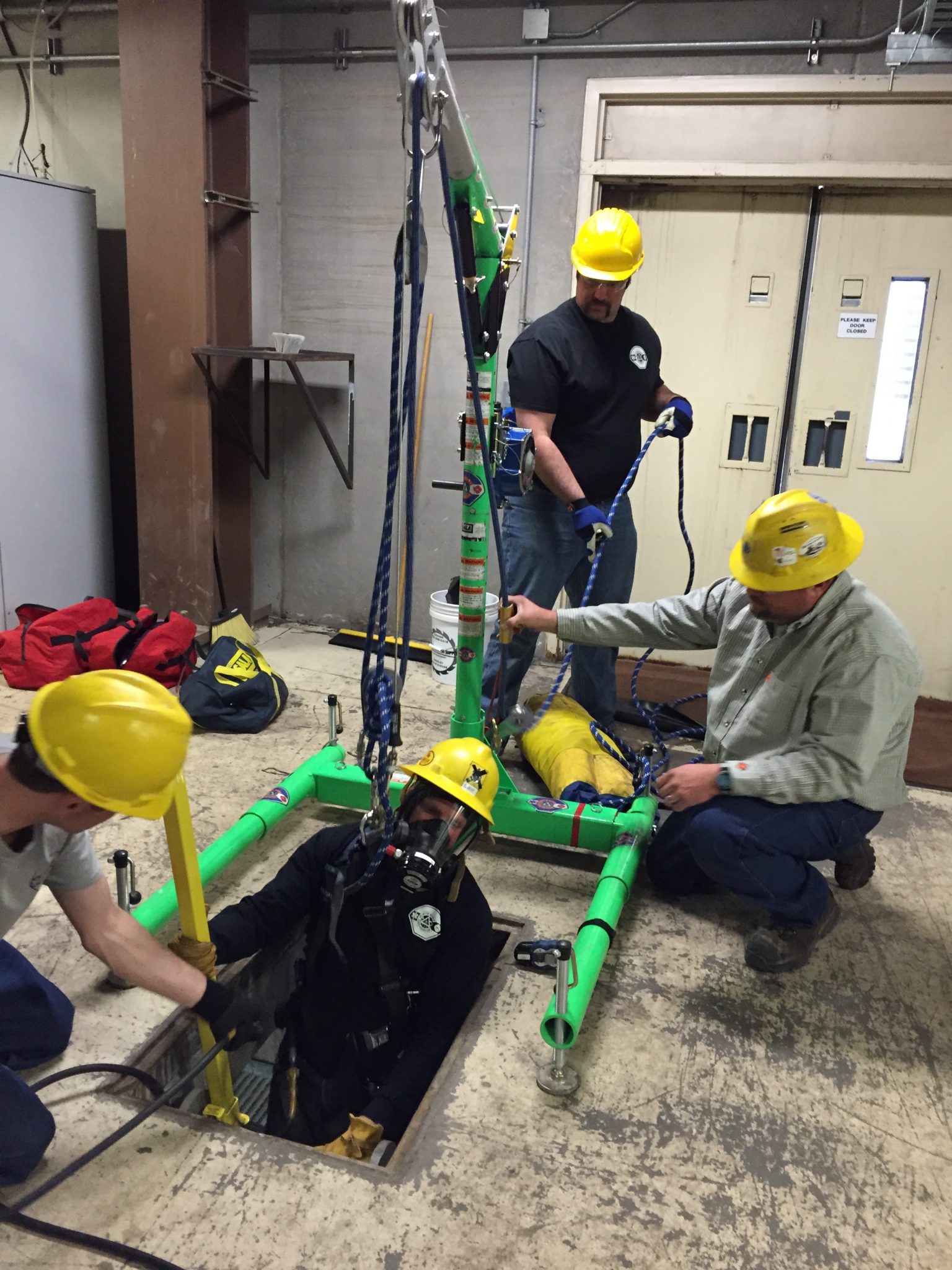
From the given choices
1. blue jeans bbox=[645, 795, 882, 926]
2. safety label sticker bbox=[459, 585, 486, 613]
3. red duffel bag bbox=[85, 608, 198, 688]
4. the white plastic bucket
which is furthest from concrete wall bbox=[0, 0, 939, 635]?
blue jeans bbox=[645, 795, 882, 926]

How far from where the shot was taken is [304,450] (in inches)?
192

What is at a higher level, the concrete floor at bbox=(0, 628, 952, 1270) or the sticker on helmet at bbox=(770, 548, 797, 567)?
the sticker on helmet at bbox=(770, 548, 797, 567)

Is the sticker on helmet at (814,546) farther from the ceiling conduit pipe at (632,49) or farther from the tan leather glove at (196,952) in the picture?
the ceiling conduit pipe at (632,49)

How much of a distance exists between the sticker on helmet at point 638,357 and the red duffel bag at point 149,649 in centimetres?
218

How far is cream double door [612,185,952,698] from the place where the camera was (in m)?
4.11

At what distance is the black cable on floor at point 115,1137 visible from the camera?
1.64 metres

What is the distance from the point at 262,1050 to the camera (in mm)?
2791

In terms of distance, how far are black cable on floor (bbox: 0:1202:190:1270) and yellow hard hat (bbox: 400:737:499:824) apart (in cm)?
98

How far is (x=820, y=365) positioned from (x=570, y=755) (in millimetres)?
2265

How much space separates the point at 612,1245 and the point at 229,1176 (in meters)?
0.68

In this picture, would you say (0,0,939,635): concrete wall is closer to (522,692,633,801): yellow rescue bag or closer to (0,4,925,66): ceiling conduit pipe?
(0,4,925,66): ceiling conduit pipe

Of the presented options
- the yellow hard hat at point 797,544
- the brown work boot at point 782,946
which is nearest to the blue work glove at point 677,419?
the yellow hard hat at point 797,544

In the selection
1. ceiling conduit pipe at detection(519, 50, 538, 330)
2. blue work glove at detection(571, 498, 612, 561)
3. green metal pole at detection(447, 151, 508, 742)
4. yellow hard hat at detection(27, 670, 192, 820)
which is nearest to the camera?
yellow hard hat at detection(27, 670, 192, 820)

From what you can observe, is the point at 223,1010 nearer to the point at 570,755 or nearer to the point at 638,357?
the point at 570,755
